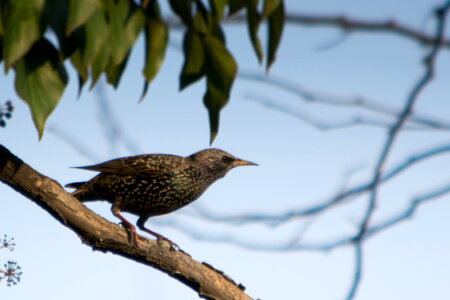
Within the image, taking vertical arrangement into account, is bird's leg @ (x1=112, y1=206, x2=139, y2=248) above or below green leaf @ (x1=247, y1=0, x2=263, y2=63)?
above

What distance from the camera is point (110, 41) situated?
2.31m

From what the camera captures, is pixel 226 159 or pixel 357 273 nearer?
pixel 357 273

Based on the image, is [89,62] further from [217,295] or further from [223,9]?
[217,295]

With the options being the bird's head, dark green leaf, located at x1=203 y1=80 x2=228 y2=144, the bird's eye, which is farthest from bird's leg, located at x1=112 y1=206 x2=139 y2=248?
dark green leaf, located at x1=203 y1=80 x2=228 y2=144

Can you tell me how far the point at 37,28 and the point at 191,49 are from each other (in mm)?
634

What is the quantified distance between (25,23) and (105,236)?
2301 mm

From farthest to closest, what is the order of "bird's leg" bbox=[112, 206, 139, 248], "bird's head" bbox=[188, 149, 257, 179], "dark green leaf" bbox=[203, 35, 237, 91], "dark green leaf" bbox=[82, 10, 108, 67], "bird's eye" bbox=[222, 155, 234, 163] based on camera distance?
"bird's eye" bbox=[222, 155, 234, 163] < "bird's head" bbox=[188, 149, 257, 179] < "bird's leg" bbox=[112, 206, 139, 248] < "dark green leaf" bbox=[203, 35, 237, 91] < "dark green leaf" bbox=[82, 10, 108, 67]

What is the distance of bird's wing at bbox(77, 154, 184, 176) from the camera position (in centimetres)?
586

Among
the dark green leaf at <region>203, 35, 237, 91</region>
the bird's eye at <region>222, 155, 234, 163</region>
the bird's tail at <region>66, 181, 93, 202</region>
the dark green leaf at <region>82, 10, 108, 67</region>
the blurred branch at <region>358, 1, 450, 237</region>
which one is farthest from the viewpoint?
the bird's eye at <region>222, 155, 234, 163</region>

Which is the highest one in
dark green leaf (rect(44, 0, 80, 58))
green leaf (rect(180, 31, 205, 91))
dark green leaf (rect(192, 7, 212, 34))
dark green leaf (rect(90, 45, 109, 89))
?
dark green leaf (rect(192, 7, 212, 34))

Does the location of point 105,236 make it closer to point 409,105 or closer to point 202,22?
point 202,22

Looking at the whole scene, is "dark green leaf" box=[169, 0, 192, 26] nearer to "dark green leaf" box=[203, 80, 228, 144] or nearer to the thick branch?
"dark green leaf" box=[203, 80, 228, 144]

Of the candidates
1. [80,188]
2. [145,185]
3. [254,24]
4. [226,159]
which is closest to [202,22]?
[254,24]

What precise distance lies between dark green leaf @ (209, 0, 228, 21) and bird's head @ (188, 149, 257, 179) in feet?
13.6
